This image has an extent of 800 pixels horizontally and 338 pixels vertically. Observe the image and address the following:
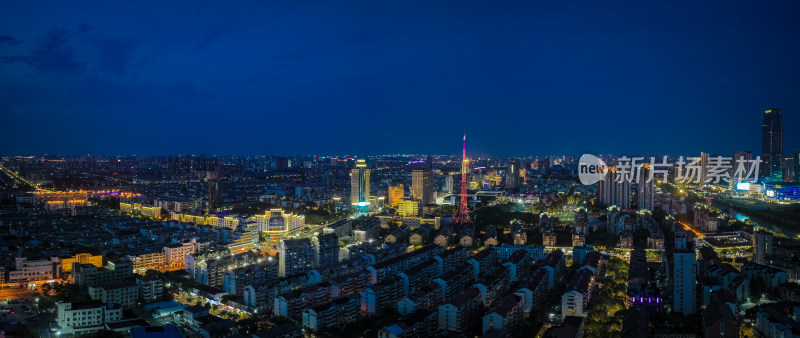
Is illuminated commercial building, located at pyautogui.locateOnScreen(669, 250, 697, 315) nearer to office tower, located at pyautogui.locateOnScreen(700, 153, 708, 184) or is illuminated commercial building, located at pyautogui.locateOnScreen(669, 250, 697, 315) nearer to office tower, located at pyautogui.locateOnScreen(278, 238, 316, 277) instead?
office tower, located at pyautogui.locateOnScreen(278, 238, 316, 277)

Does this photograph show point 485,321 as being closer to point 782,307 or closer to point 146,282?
point 782,307

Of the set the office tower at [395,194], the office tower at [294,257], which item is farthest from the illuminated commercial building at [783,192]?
the office tower at [294,257]

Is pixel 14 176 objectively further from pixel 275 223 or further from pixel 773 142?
pixel 773 142

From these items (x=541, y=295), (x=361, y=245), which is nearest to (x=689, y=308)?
(x=541, y=295)

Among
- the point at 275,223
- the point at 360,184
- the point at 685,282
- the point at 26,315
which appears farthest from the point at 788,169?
the point at 26,315

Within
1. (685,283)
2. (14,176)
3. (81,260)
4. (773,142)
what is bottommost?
(81,260)

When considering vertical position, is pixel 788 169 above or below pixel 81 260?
above

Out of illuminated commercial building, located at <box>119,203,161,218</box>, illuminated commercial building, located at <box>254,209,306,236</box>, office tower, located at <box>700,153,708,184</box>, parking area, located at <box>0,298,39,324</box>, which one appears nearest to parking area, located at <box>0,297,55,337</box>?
parking area, located at <box>0,298,39,324</box>
